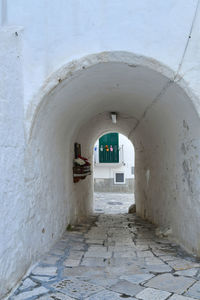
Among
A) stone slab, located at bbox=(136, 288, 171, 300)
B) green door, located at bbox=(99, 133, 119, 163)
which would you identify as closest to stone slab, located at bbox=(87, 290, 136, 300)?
stone slab, located at bbox=(136, 288, 171, 300)

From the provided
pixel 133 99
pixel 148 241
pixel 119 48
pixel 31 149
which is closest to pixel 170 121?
pixel 133 99

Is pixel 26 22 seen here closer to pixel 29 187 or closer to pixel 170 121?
pixel 29 187

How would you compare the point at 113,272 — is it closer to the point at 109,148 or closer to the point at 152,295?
the point at 152,295

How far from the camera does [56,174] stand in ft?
15.7

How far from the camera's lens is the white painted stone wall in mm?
3137

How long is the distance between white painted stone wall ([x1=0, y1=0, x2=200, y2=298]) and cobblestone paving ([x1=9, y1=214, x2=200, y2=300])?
235mm

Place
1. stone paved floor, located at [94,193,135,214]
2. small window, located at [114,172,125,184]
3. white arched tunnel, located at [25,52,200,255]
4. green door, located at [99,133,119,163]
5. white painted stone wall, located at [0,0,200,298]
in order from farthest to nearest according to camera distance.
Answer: green door, located at [99,133,119,163], small window, located at [114,172,125,184], stone paved floor, located at [94,193,135,214], white arched tunnel, located at [25,52,200,255], white painted stone wall, located at [0,0,200,298]

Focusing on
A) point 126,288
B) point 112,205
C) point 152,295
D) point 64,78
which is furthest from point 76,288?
point 112,205

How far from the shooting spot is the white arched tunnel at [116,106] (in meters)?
3.67

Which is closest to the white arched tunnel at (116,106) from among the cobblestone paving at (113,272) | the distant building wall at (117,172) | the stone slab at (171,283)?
the cobblestone paving at (113,272)

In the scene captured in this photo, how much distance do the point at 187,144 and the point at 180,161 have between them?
451 mm

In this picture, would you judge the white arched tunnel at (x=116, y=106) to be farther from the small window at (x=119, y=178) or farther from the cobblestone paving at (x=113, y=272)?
the small window at (x=119, y=178)

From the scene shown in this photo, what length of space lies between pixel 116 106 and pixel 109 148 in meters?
13.5

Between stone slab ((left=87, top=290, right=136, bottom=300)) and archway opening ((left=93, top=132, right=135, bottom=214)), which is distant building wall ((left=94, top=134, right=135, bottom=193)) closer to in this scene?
archway opening ((left=93, top=132, right=135, bottom=214))
